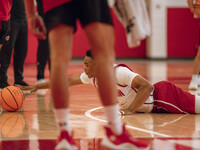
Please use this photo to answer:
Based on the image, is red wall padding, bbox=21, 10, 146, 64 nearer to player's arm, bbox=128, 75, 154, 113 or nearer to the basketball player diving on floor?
the basketball player diving on floor

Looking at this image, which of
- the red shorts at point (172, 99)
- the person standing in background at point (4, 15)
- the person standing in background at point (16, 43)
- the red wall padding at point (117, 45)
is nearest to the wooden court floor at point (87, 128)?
the red shorts at point (172, 99)

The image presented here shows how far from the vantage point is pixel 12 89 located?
16.5 feet

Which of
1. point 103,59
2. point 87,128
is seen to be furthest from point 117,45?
point 103,59

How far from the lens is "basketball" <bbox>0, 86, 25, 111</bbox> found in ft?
16.1

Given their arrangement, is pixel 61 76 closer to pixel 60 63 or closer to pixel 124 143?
pixel 60 63

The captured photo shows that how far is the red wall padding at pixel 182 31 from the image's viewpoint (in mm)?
18469

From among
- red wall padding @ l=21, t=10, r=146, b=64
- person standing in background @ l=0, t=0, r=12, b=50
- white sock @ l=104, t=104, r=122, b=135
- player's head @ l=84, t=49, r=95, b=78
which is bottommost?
red wall padding @ l=21, t=10, r=146, b=64

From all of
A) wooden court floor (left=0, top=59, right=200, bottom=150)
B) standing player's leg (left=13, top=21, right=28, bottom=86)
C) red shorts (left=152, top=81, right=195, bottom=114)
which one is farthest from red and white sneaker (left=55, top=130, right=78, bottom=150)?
standing player's leg (left=13, top=21, right=28, bottom=86)

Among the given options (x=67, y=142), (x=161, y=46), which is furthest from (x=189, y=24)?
(x=67, y=142)

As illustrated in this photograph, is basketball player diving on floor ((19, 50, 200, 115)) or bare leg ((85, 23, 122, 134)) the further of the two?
basketball player diving on floor ((19, 50, 200, 115))

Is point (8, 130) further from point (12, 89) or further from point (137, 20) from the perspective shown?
point (137, 20)

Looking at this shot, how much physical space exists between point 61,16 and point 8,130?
1.70 metres

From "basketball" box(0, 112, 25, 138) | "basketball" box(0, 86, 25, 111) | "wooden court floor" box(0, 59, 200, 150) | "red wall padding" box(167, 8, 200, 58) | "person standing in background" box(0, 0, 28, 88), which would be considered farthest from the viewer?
"red wall padding" box(167, 8, 200, 58)

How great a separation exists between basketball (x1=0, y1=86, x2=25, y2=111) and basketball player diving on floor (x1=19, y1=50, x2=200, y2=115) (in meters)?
0.38
